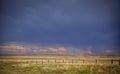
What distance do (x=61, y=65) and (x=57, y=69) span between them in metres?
0.10

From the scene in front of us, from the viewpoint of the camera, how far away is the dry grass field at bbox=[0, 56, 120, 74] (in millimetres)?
3730

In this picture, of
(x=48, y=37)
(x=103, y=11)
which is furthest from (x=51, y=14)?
(x=103, y=11)

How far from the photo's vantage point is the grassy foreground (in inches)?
147

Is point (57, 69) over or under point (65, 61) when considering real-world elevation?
under

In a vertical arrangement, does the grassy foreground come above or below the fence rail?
below

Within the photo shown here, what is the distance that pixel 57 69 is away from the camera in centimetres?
376

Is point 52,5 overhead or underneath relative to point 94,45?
overhead

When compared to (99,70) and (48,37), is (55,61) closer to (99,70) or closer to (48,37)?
(48,37)

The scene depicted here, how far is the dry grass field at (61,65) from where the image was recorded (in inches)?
147

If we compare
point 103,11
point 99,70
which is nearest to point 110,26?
point 103,11

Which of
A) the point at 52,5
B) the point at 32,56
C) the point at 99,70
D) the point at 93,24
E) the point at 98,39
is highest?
the point at 52,5

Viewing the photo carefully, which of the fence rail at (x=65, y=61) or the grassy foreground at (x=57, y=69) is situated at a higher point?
the fence rail at (x=65, y=61)

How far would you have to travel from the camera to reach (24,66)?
12.3 feet

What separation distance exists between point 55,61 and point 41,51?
30cm
